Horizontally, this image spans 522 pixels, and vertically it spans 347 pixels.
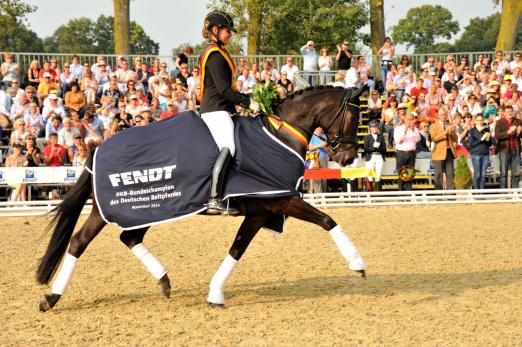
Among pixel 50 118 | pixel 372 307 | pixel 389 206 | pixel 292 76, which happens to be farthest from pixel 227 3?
pixel 372 307

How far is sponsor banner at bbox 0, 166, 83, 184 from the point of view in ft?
51.4

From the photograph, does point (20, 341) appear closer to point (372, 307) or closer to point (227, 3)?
point (372, 307)

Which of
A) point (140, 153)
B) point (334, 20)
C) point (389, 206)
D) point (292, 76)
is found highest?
point (334, 20)

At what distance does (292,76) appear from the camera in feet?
68.6

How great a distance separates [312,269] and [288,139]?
2.56 meters

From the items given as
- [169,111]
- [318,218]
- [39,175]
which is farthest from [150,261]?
[169,111]

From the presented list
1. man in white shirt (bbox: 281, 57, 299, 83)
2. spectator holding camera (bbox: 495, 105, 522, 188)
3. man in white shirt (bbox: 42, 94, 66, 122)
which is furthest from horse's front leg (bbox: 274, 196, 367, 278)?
man in white shirt (bbox: 281, 57, 299, 83)

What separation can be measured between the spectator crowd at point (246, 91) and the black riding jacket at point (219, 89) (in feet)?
27.0

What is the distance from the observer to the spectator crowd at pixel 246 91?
1670 centimetres

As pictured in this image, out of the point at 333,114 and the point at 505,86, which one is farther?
the point at 505,86

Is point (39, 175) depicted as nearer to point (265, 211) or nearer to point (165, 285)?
point (165, 285)

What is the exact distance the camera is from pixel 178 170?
24.0 ft

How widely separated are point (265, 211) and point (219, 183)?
1.79 feet

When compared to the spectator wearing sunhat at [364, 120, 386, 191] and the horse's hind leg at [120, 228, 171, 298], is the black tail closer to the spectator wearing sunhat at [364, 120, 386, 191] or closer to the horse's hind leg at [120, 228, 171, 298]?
the horse's hind leg at [120, 228, 171, 298]
